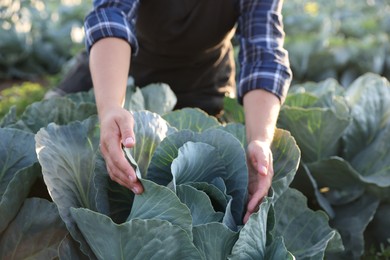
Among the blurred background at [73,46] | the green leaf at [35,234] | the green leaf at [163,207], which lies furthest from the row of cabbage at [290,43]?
the green leaf at [163,207]

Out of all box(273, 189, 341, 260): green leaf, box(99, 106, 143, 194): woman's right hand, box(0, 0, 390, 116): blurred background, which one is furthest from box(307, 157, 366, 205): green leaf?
box(0, 0, 390, 116): blurred background

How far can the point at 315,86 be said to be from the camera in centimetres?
287

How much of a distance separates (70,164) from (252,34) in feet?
2.70

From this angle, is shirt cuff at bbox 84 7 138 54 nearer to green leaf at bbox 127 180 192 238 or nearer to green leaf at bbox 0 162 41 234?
green leaf at bbox 0 162 41 234

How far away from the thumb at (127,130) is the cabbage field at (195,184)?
0.04 m

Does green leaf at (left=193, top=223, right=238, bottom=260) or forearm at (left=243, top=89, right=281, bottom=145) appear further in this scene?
forearm at (left=243, top=89, right=281, bottom=145)

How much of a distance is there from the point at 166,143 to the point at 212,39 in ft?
2.94

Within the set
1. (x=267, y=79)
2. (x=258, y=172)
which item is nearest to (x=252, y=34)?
(x=267, y=79)

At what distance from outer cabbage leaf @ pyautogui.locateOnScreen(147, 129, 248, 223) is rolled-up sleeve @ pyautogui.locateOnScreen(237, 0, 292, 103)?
1.19 feet

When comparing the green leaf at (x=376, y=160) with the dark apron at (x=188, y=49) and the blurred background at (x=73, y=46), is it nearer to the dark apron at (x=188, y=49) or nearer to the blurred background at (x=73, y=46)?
the dark apron at (x=188, y=49)

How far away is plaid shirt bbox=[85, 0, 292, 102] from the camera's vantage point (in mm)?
1936

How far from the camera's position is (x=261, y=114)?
194cm

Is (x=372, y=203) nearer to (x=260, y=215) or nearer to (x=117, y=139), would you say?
(x=260, y=215)

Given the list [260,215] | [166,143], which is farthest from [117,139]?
[260,215]
